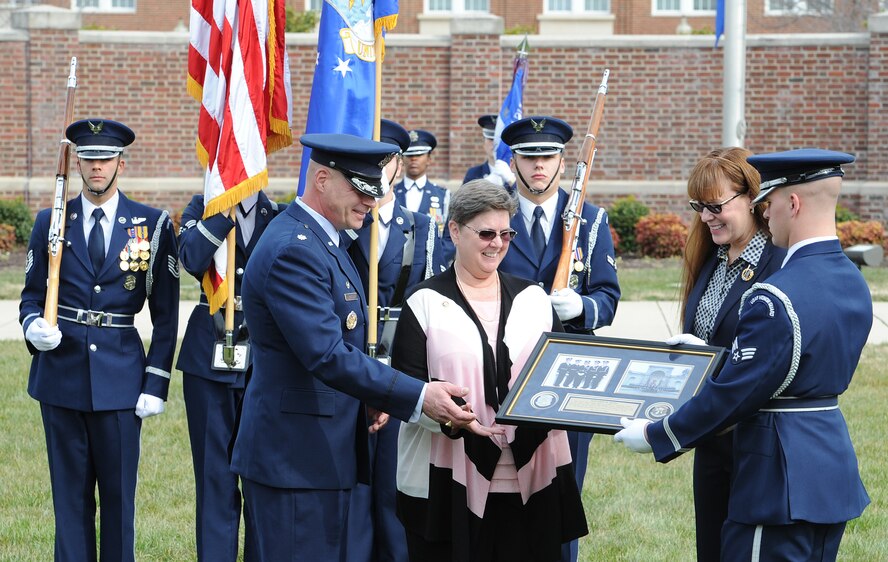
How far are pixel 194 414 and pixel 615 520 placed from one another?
2508 millimetres

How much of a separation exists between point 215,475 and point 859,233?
14533 millimetres

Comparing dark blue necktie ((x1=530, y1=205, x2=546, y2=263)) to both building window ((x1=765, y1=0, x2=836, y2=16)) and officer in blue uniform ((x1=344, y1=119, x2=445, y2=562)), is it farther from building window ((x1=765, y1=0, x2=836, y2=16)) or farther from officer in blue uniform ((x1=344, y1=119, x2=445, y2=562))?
building window ((x1=765, y1=0, x2=836, y2=16))

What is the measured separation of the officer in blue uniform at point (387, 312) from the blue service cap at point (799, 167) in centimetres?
198

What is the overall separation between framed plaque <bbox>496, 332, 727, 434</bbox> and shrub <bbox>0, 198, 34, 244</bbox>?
52.9 ft

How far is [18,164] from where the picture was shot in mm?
19906

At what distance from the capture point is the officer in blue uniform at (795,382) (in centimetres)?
361

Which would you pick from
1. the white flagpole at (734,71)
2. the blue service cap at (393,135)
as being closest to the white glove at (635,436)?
the blue service cap at (393,135)

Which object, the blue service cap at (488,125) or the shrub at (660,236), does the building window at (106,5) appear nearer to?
the shrub at (660,236)

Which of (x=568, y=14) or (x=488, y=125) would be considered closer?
(x=488, y=125)

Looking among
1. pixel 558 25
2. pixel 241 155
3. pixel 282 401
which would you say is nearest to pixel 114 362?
pixel 241 155

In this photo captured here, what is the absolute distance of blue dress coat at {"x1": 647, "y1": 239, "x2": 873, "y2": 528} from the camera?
142 inches

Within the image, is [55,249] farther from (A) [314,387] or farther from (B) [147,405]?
(A) [314,387]

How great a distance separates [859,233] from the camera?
59.1 feet

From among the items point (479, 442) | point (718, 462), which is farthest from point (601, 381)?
point (718, 462)
